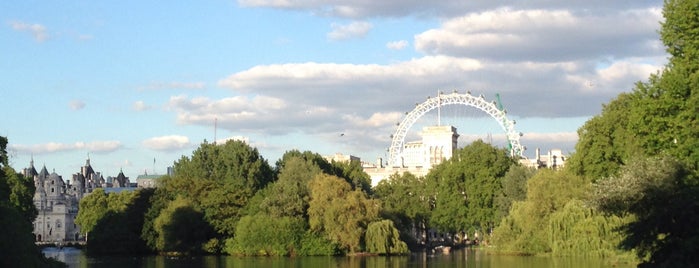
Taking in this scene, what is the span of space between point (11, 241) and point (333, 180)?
33.5 meters

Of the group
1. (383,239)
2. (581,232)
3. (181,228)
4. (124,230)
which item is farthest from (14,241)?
(124,230)

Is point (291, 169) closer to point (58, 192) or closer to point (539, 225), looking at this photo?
point (539, 225)

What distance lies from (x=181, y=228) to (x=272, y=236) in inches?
264

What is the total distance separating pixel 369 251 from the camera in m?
64.4

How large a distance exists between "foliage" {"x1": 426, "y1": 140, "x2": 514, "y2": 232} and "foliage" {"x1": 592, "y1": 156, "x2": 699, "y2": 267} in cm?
4698

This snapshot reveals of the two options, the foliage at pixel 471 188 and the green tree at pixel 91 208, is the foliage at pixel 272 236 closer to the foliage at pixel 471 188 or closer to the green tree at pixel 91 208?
the foliage at pixel 471 188

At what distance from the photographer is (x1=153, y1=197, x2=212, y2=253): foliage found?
68.6m

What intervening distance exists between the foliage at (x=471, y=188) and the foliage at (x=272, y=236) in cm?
2149

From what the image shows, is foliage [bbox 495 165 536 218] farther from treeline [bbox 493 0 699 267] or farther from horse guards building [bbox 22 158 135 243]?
horse guards building [bbox 22 158 135 243]

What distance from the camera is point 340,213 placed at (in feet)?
213

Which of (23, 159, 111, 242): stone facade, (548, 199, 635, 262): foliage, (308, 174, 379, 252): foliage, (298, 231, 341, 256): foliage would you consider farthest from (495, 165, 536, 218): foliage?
(23, 159, 111, 242): stone facade

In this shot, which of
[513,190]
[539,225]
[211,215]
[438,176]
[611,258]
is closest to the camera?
[611,258]

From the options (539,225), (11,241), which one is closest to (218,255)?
(539,225)

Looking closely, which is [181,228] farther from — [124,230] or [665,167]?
[665,167]
